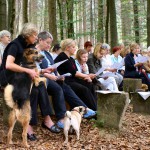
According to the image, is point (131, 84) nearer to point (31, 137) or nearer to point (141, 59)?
point (141, 59)

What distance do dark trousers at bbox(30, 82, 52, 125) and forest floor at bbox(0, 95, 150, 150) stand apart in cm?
40

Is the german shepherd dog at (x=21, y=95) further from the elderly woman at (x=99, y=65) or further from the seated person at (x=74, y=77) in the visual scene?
the elderly woman at (x=99, y=65)

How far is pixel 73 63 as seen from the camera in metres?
6.58

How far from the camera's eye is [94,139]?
5.61 m

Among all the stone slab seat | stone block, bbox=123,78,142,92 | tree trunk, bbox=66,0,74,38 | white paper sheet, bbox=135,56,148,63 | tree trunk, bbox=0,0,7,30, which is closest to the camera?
the stone slab seat

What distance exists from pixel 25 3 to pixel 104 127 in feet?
30.2

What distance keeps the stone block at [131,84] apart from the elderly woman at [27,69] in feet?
11.7

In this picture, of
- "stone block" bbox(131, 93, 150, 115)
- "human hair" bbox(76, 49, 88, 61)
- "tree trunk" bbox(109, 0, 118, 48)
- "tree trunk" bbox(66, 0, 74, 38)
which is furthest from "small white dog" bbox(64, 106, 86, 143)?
"tree trunk" bbox(66, 0, 74, 38)

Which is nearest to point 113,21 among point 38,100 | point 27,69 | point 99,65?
point 99,65

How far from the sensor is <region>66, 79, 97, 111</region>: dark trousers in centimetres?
652

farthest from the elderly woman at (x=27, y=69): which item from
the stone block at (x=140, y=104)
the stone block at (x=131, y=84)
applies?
the stone block at (x=131, y=84)

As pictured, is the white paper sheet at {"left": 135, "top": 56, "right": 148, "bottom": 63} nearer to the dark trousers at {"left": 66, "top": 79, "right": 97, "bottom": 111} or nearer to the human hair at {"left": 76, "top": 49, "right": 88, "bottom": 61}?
the human hair at {"left": 76, "top": 49, "right": 88, "bottom": 61}

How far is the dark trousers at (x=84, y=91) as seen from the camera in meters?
6.52

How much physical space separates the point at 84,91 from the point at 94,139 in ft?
4.07
